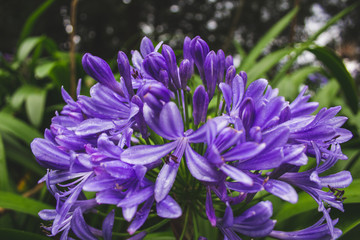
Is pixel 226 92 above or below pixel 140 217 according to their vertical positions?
above

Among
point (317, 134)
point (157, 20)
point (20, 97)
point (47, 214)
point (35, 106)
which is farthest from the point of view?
point (157, 20)

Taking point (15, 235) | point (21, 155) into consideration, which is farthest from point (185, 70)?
point (21, 155)

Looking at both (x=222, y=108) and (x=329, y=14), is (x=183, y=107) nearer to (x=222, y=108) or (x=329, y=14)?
(x=222, y=108)

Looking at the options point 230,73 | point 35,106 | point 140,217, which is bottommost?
point 35,106

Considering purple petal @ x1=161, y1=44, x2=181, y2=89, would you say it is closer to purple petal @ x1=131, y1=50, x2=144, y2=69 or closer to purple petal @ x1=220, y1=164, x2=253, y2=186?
purple petal @ x1=131, y1=50, x2=144, y2=69

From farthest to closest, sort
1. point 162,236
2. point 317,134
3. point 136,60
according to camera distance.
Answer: point 162,236, point 136,60, point 317,134

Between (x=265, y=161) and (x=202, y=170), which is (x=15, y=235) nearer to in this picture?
(x=202, y=170)

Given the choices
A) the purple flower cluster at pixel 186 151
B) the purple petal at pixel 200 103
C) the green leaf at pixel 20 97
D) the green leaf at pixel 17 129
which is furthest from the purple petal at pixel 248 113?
the green leaf at pixel 20 97
